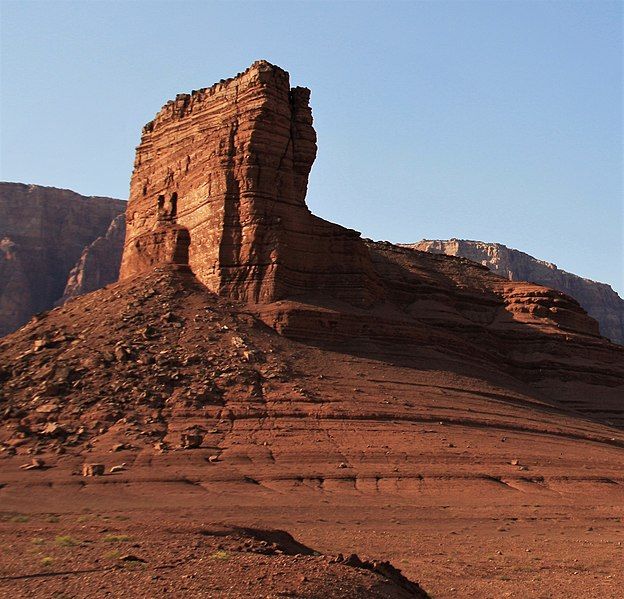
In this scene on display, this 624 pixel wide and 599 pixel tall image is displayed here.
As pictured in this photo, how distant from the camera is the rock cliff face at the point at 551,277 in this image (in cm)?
A: 12425

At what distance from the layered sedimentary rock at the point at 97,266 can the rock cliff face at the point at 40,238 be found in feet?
11.3

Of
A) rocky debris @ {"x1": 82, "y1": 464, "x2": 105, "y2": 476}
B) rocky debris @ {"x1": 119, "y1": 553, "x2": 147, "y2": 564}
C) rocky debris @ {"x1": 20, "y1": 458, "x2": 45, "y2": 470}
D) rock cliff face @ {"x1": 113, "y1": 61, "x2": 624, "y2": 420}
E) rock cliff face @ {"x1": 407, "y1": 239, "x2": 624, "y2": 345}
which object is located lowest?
rocky debris @ {"x1": 20, "y1": 458, "x2": 45, "y2": 470}

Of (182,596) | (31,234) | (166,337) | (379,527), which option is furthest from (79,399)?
(31,234)

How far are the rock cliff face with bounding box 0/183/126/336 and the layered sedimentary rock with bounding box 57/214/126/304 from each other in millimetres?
3435

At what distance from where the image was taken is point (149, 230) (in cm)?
5150

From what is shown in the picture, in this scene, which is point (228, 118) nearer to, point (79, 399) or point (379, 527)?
point (79, 399)

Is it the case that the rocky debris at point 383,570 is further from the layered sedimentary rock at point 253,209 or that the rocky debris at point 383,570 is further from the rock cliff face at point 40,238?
the rock cliff face at point 40,238

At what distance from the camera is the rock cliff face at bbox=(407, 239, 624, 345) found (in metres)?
124

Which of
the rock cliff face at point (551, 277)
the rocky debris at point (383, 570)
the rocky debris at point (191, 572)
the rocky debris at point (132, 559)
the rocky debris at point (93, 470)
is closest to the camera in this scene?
the rocky debris at point (191, 572)

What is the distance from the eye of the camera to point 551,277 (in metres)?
126

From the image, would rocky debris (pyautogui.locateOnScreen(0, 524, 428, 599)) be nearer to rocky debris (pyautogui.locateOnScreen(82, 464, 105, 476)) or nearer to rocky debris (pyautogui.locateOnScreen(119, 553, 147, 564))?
rocky debris (pyautogui.locateOnScreen(119, 553, 147, 564))

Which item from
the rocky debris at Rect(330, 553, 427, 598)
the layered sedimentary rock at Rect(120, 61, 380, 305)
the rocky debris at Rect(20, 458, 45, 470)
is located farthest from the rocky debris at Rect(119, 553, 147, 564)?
the layered sedimentary rock at Rect(120, 61, 380, 305)

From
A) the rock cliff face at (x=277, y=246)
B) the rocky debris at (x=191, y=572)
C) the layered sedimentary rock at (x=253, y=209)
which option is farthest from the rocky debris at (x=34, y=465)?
the rocky debris at (x=191, y=572)

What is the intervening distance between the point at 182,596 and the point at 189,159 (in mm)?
40021
